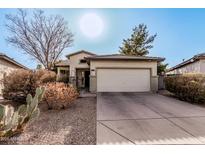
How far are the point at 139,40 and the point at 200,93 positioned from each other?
2289 cm

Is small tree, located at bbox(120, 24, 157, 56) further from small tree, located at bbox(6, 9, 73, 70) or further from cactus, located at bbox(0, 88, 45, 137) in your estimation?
cactus, located at bbox(0, 88, 45, 137)

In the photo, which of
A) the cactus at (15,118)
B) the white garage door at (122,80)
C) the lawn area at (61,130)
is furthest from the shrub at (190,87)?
the cactus at (15,118)

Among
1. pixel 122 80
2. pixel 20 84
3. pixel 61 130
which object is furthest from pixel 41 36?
pixel 61 130

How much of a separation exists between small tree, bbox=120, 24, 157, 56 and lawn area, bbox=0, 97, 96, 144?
25707 mm

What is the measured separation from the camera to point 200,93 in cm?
940

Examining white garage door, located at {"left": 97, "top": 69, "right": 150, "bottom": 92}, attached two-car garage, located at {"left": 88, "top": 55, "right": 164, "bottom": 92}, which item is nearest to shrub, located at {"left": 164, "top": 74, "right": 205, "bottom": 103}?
attached two-car garage, located at {"left": 88, "top": 55, "right": 164, "bottom": 92}

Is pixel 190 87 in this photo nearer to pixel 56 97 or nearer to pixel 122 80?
pixel 122 80

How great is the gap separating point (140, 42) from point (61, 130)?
2840 centimetres

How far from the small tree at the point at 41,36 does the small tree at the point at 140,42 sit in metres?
12.2

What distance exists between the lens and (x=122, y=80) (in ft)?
43.6

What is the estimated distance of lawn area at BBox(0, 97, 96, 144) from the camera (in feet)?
14.1
